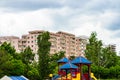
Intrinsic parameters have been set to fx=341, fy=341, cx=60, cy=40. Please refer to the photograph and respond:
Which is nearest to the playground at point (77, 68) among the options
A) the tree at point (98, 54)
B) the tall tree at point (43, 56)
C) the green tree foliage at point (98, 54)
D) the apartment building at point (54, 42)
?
the tall tree at point (43, 56)

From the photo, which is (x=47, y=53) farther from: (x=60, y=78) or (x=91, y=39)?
(x=60, y=78)

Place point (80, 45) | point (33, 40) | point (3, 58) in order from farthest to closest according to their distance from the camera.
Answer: point (80, 45)
point (33, 40)
point (3, 58)

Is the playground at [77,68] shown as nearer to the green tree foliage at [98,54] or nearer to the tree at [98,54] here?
the tree at [98,54]

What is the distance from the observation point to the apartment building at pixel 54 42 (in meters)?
71.8

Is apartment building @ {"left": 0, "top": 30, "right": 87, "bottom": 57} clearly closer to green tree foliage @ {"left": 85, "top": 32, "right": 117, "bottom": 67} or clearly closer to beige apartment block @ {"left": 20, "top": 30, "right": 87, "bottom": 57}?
beige apartment block @ {"left": 20, "top": 30, "right": 87, "bottom": 57}

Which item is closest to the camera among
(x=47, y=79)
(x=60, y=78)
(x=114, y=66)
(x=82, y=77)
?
(x=82, y=77)

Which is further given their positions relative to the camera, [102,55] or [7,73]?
[102,55]

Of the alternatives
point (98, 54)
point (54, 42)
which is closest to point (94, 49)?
point (98, 54)

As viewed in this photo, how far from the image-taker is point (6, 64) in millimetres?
26953

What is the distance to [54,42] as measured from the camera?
71.9 meters

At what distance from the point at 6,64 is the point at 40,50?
6.55m

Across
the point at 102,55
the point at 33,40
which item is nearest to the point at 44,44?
the point at 102,55

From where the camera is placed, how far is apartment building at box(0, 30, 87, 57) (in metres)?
71.8

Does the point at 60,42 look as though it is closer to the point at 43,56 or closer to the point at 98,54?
the point at 98,54
